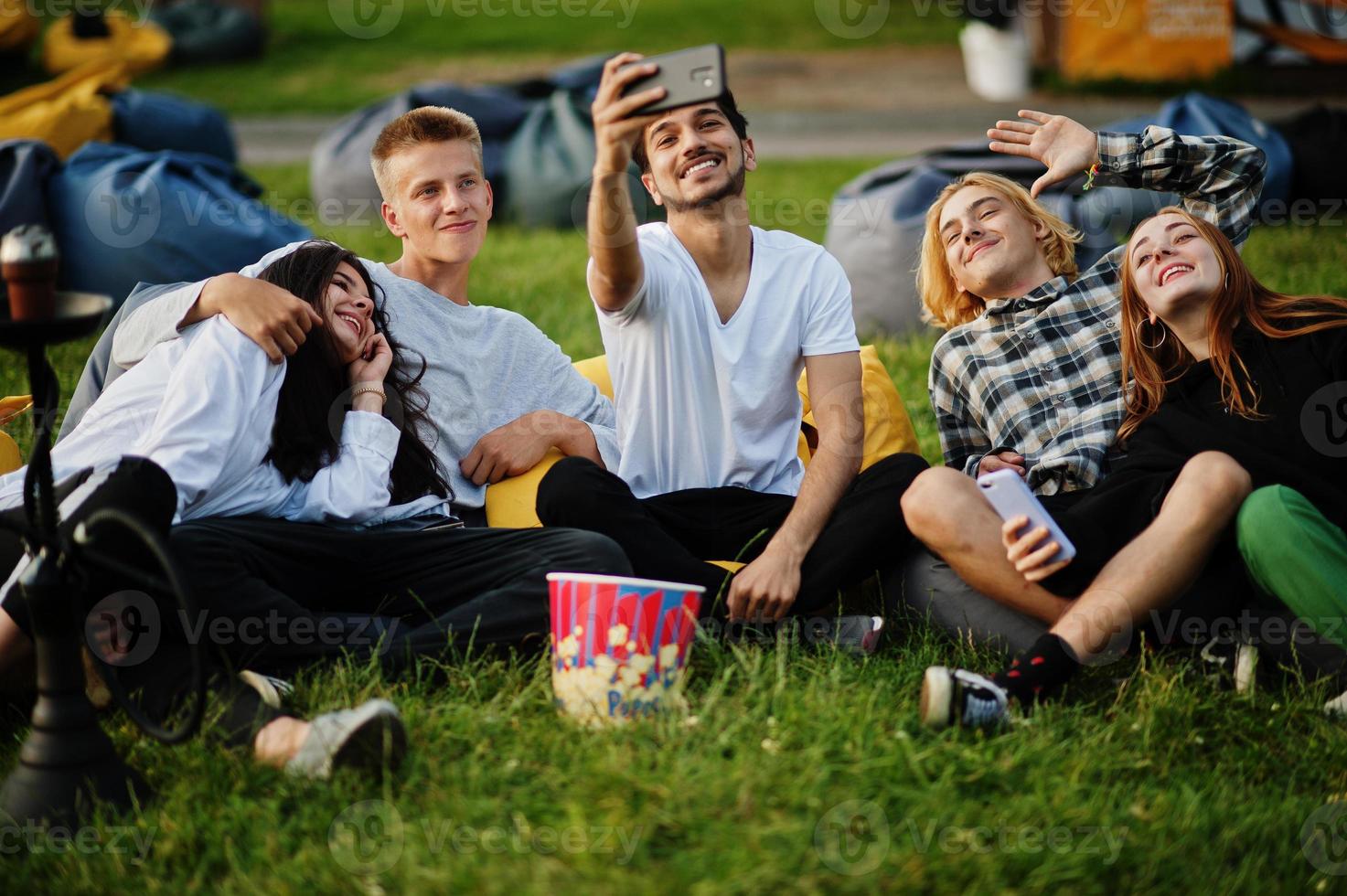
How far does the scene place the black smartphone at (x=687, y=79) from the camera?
2404mm

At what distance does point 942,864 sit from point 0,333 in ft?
5.58

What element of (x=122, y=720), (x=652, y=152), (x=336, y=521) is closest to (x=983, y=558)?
(x=652, y=152)

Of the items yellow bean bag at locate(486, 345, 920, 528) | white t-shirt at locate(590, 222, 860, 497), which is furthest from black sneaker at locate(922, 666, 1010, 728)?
yellow bean bag at locate(486, 345, 920, 528)

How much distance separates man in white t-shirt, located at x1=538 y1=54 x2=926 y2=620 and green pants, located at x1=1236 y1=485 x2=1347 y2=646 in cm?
72

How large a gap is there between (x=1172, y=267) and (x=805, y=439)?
102 cm

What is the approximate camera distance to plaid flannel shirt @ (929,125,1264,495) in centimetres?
320

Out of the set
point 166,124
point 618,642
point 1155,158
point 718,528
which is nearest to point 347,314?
point 718,528

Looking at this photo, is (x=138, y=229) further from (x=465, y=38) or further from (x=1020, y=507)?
(x=465, y=38)

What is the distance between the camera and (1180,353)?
3.08 metres

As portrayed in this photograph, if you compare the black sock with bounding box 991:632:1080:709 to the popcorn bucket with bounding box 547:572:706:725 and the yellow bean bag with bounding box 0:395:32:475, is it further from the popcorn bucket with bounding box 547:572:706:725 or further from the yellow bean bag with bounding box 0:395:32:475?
the yellow bean bag with bounding box 0:395:32:475

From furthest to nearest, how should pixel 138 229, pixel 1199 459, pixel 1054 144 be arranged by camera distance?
1. pixel 138 229
2. pixel 1054 144
3. pixel 1199 459

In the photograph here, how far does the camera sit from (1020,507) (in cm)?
262

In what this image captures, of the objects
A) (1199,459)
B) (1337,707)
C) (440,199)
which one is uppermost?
(440,199)

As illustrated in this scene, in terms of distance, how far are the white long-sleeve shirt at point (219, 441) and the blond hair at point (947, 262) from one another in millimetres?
1553
